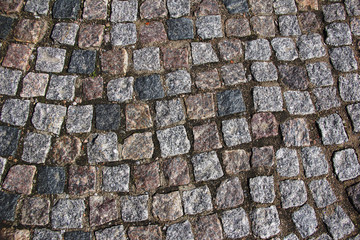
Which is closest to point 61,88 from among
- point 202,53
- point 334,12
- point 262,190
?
point 202,53

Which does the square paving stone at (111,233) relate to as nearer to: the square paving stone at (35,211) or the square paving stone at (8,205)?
the square paving stone at (35,211)

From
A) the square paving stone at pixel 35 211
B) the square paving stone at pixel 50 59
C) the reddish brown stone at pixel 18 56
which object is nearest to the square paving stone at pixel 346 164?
the square paving stone at pixel 35 211

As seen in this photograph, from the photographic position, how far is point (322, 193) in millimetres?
3076

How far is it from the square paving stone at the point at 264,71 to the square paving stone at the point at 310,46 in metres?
0.36

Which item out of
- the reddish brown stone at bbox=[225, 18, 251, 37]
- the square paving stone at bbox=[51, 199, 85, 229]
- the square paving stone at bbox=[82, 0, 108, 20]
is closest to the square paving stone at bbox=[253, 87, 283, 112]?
the reddish brown stone at bbox=[225, 18, 251, 37]

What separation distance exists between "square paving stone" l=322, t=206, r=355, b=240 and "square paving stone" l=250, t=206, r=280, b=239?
49 cm

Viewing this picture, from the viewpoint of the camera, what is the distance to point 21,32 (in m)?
3.26

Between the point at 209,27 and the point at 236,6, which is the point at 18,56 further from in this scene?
the point at 236,6

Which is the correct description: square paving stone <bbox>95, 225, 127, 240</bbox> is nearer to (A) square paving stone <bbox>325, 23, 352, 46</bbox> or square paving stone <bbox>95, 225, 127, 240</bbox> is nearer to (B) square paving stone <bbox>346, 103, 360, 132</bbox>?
(B) square paving stone <bbox>346, 103, 360, 132</bbox>

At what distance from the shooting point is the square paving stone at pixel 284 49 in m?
3.35

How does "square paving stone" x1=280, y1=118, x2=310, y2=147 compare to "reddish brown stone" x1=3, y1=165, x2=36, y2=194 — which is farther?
"square paving stone" x1=280, y1=118, x2=310, y2=147

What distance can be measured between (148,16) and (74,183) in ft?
6.04

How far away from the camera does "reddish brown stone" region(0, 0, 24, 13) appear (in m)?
3.31

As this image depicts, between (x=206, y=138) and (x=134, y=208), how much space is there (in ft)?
3.05
